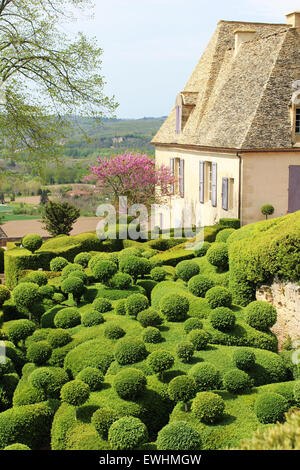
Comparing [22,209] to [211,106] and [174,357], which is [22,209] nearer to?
[211,106]

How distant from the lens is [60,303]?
16.5 metres

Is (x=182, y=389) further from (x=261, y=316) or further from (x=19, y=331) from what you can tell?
(x=19, y=331)

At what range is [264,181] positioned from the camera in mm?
24375

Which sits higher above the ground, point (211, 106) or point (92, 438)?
point (211, 106)

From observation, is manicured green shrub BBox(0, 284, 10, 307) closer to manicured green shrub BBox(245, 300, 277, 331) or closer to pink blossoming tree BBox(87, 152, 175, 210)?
manicured green shrub BBox(245, 300, 277, 331)

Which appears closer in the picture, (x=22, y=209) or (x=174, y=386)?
(x=174, y=386)

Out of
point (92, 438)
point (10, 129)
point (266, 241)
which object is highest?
point (10, 129)

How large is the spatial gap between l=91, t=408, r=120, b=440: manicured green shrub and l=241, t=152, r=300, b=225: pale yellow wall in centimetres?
1598

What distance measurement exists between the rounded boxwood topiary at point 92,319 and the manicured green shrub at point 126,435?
4.97 m

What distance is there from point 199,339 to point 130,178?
19.4 metres

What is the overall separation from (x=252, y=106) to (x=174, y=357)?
52.8 ft

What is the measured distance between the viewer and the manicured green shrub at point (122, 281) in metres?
16.2
